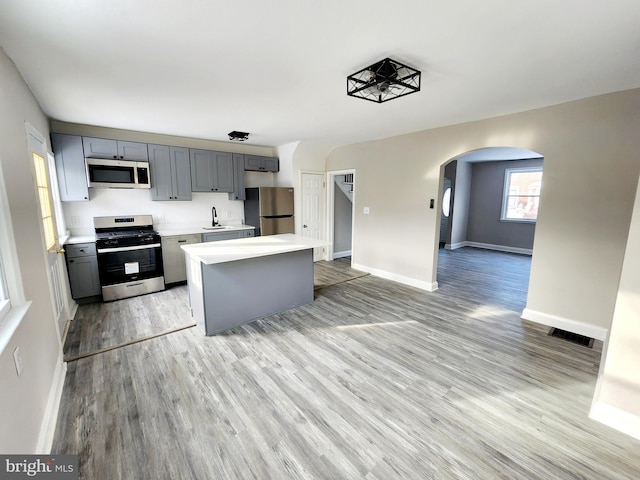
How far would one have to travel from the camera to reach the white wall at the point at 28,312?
129 centimetres

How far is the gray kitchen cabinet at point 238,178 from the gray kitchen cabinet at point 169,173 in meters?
0.80

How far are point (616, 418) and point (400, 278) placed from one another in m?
3.05

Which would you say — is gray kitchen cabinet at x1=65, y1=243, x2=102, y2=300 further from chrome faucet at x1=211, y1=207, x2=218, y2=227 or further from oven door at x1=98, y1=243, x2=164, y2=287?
chrome faucet at x1=211, y1=207, x2=218, y2=227

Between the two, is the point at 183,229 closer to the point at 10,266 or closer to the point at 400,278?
the point at 10,266

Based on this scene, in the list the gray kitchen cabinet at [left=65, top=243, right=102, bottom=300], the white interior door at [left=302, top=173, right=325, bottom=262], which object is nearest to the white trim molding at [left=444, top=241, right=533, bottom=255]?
the white interior door at [left=302, top=173, right=325, bottom=262]

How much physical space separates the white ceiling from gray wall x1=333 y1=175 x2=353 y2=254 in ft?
10.4

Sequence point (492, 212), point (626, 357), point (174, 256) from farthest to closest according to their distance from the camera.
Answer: point (492, 212)
point (174, 256)
point (626, 357)

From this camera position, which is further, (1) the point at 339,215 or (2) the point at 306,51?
(1) the point at 339,215

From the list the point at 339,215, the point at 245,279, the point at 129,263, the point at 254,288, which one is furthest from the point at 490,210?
the point at 129,263

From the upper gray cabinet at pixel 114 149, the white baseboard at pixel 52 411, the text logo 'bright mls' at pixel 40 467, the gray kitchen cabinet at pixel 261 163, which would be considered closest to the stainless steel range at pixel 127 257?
the upper gray cabinet at pixel 114 149

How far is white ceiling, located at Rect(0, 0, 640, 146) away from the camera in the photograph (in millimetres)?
1507

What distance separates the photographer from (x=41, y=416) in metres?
1.66

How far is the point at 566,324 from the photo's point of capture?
121 inches

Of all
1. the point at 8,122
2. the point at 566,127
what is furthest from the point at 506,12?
the point at 8,122
